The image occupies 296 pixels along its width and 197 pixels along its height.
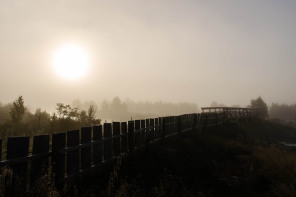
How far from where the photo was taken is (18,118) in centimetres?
2242

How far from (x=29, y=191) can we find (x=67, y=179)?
3.63 ft

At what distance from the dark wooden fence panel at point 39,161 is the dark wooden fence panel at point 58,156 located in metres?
0.19

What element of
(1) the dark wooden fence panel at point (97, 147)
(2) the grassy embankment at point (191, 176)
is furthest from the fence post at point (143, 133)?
(1) the dark wooden fence panel at point (97, 147)

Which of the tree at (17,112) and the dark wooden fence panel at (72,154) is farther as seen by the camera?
the tree at (17,112)

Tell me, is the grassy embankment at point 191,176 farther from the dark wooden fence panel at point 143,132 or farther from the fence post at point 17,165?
the dark wooden fence panel at point 143,132

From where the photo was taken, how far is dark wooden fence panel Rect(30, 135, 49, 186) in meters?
5.29

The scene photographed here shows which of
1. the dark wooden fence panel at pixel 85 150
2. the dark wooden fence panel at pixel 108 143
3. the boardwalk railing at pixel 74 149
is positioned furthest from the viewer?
the dark wooden fence panel at pixel 108 143

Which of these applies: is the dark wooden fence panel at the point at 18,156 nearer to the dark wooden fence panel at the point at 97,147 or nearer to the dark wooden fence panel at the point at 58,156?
the dark wooden fence panel at the point at 58,156

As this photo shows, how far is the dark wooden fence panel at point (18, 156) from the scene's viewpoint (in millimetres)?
4770

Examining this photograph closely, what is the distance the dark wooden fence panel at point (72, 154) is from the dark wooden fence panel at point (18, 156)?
50.9 inches

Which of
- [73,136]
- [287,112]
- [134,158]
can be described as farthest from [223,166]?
[287,112]

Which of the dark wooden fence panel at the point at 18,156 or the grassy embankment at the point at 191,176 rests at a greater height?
the dark wooden fence panel at the point at 18,156

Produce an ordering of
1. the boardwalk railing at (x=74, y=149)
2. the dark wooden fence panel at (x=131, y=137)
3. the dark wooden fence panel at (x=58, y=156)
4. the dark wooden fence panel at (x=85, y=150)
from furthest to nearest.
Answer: the dark wooden fence panel at (x=131, y=137) < the dark wooden fence panel at (x=85, y=150) < the dark wooden fence panel at (x=58, y=156) < the boardwalk railing at (x=74, y=149)

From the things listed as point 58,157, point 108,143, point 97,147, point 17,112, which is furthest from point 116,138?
point 17,112
